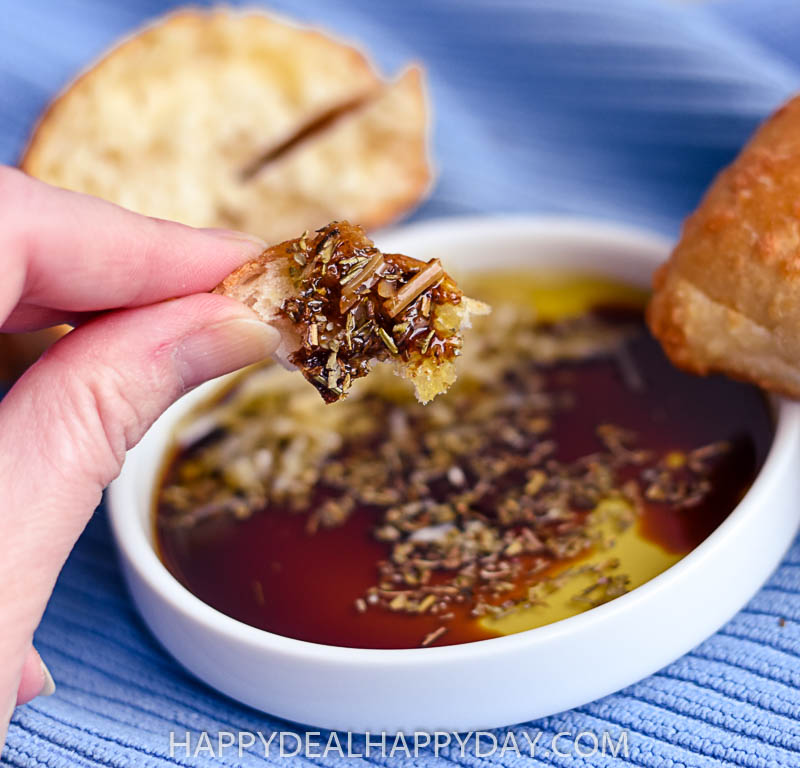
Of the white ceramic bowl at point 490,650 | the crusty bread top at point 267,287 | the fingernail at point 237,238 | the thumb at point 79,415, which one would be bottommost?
the white ceramic bowl at point 490,650

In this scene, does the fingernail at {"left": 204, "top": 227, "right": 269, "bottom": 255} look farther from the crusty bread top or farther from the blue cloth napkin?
the blue cloth napkin

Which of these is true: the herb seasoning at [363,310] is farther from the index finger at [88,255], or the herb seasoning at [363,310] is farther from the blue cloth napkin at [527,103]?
the blue cloth napkin at [527,103]

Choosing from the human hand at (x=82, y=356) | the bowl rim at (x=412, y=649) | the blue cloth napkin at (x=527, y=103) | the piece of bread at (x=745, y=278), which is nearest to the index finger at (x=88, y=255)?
the human hand at (x=82, y=356)

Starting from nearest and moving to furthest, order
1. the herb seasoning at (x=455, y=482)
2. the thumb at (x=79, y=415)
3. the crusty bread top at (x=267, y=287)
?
the thumb at (x=79, y=415)
the crusty bread top at (x=267, y=287)
the herb seasoning at (x=455, y=482)

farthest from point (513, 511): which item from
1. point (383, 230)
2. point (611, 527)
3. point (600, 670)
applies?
point (383, 230)

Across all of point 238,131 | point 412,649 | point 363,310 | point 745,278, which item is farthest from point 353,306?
point 238,131

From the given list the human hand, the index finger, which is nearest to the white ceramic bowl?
the human hand

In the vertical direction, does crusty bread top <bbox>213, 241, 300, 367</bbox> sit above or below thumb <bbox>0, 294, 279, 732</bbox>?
above

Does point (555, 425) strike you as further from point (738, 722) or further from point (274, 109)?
point (274, 109)

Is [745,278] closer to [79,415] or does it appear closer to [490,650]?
[490,650]
